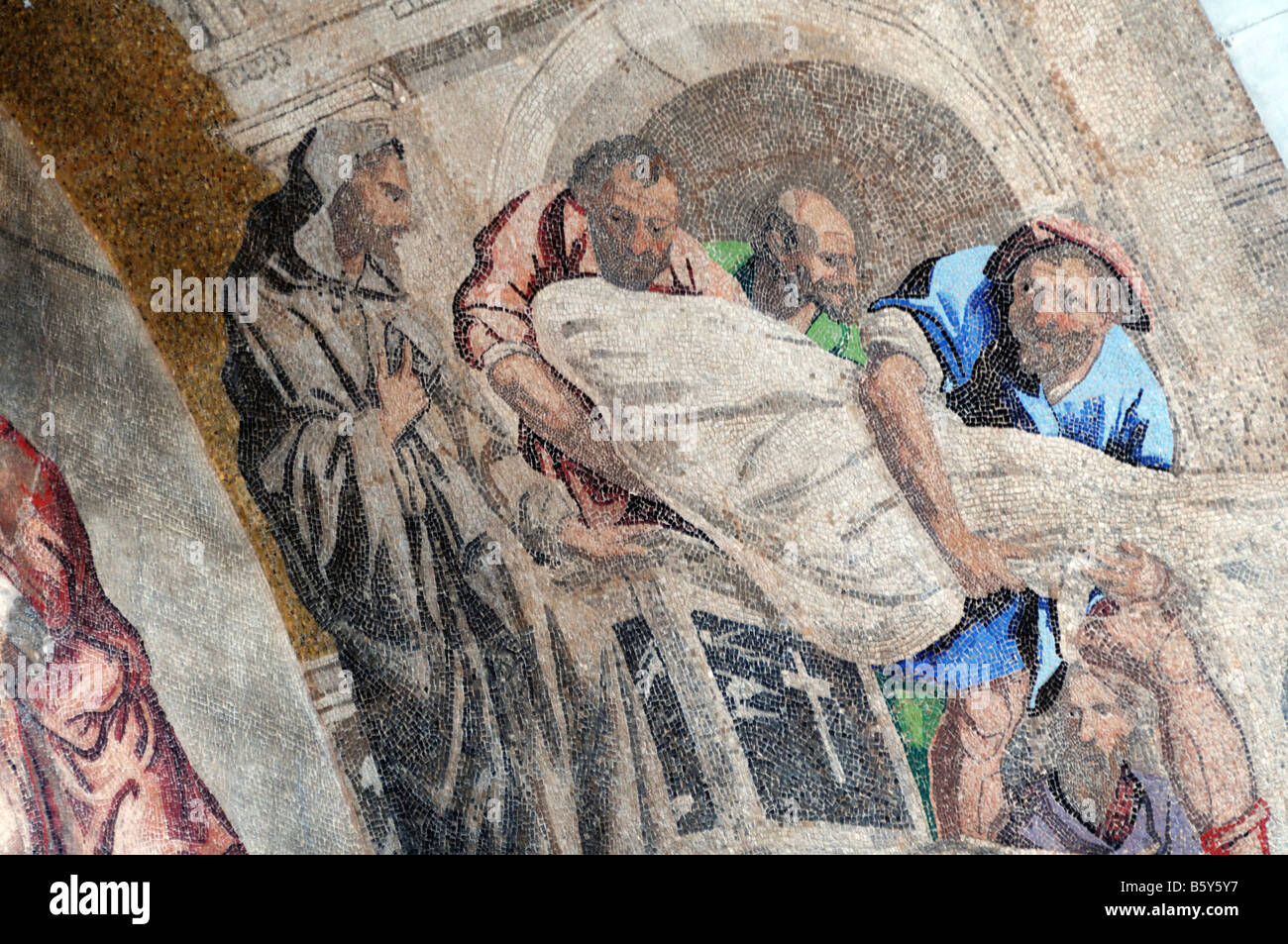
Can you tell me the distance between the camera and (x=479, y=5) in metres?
7.16

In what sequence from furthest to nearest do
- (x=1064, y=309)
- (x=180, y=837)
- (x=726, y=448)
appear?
(x=180, y=837) < (x=726, y=448) < (x=1064, y=309)

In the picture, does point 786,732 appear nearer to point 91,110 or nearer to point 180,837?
point 180,837

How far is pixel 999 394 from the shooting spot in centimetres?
703

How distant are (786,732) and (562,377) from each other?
2483mm

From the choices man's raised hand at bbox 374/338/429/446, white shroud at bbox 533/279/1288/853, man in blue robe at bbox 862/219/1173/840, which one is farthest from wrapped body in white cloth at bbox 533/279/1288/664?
man's raised hand at bbox 374/338/429/446

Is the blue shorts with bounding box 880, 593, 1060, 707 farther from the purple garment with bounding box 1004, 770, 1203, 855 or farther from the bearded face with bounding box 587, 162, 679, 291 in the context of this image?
the bearded face with bounding box 587, 162, 679, 291

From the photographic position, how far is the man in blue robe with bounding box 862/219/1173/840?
683 centimetres

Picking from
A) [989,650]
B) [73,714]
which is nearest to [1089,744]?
[989,650]

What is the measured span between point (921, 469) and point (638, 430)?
166 cm

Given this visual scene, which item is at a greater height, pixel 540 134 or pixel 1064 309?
pixel 540 134

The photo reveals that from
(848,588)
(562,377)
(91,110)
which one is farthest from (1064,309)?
(91,110)

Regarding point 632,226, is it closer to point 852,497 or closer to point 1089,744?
point 852,497

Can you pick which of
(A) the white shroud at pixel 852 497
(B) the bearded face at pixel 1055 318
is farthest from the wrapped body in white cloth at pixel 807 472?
(B) the bearded face at pixel 1055 318

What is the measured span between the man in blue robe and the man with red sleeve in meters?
1.13
